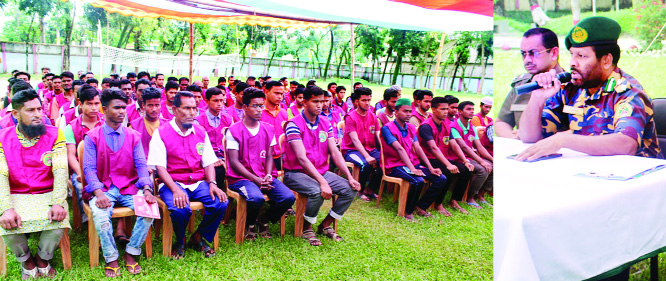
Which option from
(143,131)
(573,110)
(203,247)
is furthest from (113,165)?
(573,110)

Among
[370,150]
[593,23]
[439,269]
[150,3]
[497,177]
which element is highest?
[150,3]

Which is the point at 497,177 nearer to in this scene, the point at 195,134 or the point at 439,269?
the point at 439,269

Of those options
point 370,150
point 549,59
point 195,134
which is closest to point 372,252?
point 195,134

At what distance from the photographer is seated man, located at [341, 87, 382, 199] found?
507 cm

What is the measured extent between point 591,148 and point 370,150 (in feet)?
12.8

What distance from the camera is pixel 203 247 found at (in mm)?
3410

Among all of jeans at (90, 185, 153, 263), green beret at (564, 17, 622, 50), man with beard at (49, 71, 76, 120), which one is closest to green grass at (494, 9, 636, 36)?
green beret at (564, 17, 622, 50)

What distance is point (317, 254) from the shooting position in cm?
352

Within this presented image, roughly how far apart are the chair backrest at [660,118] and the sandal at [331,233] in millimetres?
2565

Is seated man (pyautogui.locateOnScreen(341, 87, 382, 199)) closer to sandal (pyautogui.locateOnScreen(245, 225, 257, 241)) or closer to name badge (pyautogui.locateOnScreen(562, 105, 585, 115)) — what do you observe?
sandal (pyautogui.locateOnScreen(245, 225, 257, 241))

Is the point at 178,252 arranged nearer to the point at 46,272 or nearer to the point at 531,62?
the point at 46,272

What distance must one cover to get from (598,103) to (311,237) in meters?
2.60

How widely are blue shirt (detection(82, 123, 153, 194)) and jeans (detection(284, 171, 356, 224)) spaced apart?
1086 mm

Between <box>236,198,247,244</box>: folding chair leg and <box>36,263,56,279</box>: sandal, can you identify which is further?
<box>236,198,247,244</box>: folding chair leg
